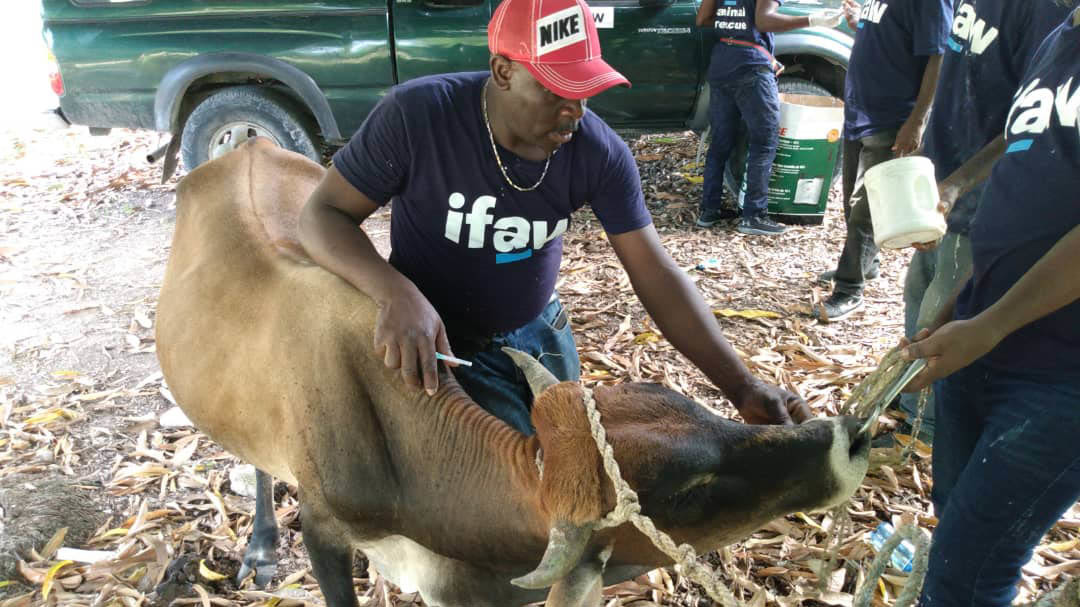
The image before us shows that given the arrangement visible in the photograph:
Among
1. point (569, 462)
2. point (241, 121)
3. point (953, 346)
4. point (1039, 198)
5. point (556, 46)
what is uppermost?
point (556, 46)

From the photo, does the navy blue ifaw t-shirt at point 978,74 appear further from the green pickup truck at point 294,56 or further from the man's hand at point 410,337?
the green pickup truck at point 294,56

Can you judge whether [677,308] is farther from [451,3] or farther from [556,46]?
[451,3]

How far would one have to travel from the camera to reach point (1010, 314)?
217 centimetres

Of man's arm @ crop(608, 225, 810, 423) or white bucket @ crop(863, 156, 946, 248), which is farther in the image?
man's arm @ crop(608, 225, 810, 423)

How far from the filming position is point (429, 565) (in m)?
2.74

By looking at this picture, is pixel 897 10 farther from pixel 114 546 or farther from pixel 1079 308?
pixel 114 546

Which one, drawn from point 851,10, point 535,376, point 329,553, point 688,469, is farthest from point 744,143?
point 688,469

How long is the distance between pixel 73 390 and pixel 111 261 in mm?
2411

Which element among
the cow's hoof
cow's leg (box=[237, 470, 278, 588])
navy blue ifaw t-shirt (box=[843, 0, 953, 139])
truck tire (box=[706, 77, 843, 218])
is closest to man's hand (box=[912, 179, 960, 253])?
navy blue ifaw t-shirt (box=[843, 0, 953, 139])

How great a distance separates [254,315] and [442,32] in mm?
5193

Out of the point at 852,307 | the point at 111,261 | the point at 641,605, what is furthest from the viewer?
the point at 111,261

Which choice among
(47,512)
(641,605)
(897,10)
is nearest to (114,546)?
(47,512)

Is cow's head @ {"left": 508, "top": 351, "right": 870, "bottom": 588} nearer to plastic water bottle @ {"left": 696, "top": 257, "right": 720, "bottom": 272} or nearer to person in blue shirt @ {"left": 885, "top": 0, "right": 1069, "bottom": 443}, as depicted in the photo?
person in blue shirt @ {"left": 885, "top": 0, "right": 1069, "bottom": 443}

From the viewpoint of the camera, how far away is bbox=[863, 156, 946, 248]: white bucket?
8.75 feet
